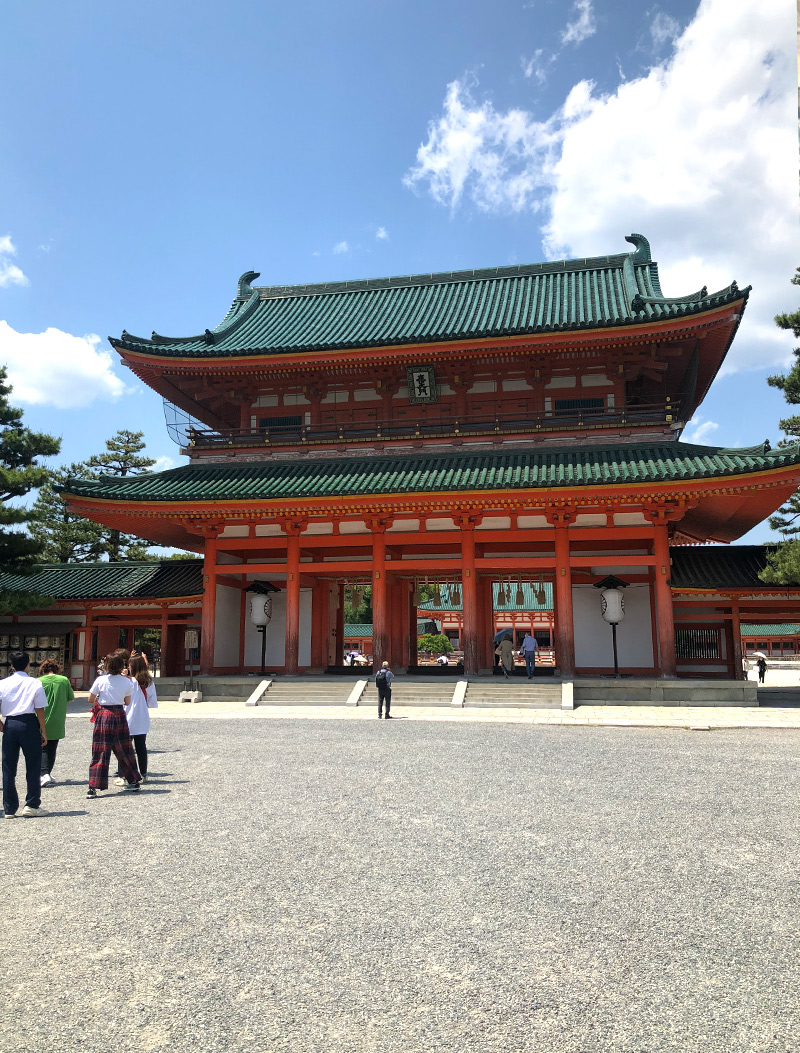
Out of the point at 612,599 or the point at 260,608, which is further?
the point at 260,608

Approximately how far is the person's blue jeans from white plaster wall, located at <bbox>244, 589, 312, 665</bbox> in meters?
15.2

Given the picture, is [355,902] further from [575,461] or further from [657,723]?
[575,461]

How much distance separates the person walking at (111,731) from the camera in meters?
8.89

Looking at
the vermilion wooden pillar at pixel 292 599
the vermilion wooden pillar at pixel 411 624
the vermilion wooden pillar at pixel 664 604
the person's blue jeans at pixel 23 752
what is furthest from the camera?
the vermilion wooden pillar at pixel 411 624

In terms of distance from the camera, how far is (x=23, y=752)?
7781 mm

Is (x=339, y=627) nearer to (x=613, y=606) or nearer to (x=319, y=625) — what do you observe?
(x=319, y=625)

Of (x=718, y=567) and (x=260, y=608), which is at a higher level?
(x=718, y=567)

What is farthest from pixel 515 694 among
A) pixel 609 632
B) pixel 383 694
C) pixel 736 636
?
→ pixel 736 636

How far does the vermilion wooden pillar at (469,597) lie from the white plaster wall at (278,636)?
5.78m

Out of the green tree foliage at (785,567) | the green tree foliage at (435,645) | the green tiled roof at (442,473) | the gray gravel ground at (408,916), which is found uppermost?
the green tiled roof at (442,473)

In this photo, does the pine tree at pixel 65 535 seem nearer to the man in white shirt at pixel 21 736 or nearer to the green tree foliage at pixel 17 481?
the green tree foliage at pixel 17 481

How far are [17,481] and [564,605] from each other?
16.1m

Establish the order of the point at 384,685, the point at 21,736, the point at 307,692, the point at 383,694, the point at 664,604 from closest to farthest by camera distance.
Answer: the point at 21,736, the point at 384,685, the point at 383,694, the point at 664,604, the point at 307,692

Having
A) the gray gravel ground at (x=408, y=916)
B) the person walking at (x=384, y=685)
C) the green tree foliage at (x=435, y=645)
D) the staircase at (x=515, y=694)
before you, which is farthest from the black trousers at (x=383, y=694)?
the green tree foliage at (x=435, y=645)
